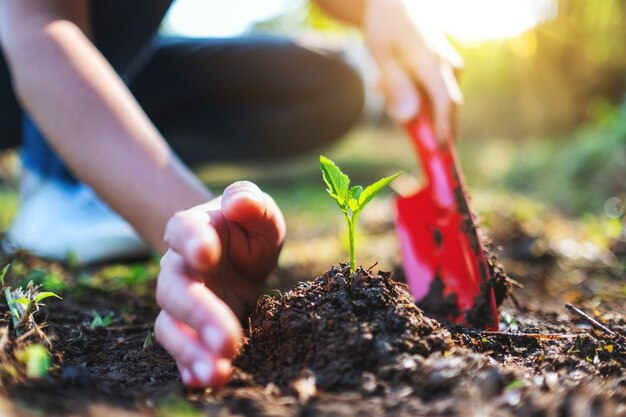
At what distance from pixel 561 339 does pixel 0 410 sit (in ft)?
3.65

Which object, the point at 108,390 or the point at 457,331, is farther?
the point at 457,331

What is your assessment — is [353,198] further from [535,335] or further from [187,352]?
[535,335]

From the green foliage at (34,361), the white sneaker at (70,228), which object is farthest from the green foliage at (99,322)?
the white sneaker at (70,228)

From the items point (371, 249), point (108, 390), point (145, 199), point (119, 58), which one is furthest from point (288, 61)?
point (108, 390)

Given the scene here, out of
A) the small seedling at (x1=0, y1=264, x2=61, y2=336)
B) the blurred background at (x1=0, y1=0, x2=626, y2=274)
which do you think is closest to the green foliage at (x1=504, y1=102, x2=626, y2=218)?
the blurred background at (x1=0, y1=0, x2=626, y2=274)

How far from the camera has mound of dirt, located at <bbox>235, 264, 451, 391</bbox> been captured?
0.94 m

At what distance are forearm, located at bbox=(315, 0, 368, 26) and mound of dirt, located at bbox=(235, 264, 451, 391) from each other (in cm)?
191

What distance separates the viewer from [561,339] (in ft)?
4.15

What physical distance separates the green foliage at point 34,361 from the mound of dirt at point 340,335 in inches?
12.8

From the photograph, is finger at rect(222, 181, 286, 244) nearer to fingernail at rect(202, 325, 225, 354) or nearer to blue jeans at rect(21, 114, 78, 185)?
fingernail at rect(202, 325, 225, 354)

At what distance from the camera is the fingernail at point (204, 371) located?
857 mm

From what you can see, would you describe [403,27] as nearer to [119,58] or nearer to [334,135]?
[119,58]

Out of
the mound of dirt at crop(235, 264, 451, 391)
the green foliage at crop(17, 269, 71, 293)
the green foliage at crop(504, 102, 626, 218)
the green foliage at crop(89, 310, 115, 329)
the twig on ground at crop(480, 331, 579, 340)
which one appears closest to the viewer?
the mound of dirt at crop(235, 264, 451, 391)

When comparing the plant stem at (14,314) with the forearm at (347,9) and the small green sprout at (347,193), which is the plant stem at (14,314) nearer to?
the small green sprout at (347,193)
